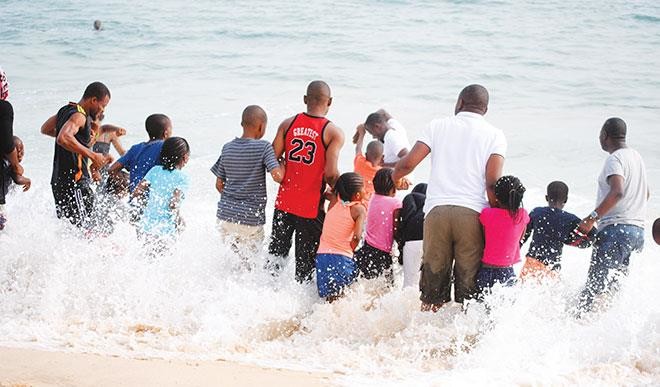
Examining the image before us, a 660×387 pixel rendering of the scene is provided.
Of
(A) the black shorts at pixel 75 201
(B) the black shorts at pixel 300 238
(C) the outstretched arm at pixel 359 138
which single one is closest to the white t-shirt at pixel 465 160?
(B) the black shorts at pixel 300 238

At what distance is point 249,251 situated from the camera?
6.48 m

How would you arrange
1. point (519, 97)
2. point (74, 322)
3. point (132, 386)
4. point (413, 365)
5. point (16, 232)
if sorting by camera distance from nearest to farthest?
point (132, 386), point (413, 365), point (74, 322), point (16, 232), point (519, 97)

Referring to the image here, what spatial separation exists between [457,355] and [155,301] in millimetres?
2432

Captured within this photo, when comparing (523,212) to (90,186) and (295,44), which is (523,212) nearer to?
(90,186)

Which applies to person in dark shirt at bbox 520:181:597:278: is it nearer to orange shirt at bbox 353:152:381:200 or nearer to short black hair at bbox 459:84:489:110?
short black hair at bbox 459:84:489:110

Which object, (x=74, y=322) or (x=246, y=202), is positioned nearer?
(x=74, y=322)

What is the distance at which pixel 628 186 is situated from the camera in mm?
5836

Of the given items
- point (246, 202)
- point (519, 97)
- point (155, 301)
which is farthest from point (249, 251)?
point (519, 97)

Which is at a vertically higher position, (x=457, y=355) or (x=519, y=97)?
(x=519, y=97)

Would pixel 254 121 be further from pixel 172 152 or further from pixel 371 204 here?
pixel 371 204

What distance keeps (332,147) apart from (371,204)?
597 millimetres

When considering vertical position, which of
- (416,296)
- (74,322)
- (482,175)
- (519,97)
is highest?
(519,97)

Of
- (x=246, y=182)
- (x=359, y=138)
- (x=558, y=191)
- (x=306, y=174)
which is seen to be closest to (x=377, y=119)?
(x=359, y=138)

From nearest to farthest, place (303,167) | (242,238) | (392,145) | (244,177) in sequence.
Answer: (303,167)
(244,177)
(242,238)
(392,145)
